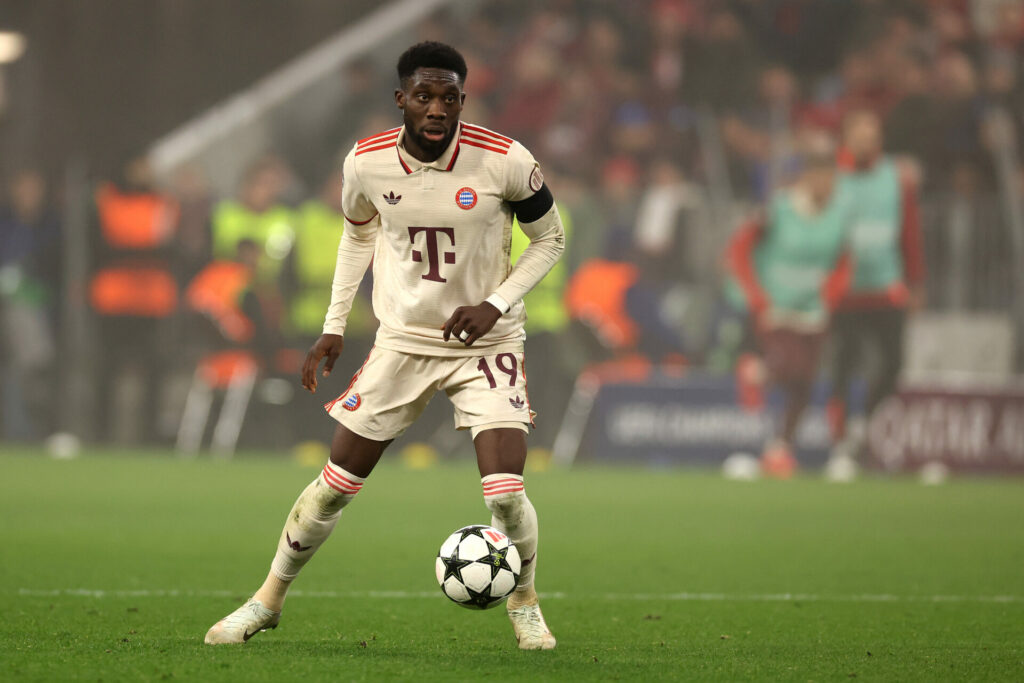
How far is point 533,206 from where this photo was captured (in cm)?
548

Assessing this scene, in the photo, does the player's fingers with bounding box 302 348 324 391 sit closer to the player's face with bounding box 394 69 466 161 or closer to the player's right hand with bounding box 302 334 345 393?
the player's right hand with bounding box 302 334 345 393

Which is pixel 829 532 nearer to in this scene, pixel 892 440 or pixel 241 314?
pixel 892 440

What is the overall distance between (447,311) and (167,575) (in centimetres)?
291

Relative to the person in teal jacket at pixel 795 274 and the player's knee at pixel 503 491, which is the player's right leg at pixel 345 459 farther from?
the person in teal jacket at pixel 795 274

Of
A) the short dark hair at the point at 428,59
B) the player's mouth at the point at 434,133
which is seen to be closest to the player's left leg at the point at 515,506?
the player's mouth at the point at 434,133

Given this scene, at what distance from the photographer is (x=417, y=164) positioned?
5.39m

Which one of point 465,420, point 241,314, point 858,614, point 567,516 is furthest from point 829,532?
point 241,314

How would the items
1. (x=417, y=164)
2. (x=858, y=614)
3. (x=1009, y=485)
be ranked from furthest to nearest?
(x=1009, y=485) < (x=858, y=614) < (x=417, y=164)

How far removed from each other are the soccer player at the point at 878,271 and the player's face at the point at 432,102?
12410 mm

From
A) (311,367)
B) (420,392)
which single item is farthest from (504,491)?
(311,367)

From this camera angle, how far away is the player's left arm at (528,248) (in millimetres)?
5238

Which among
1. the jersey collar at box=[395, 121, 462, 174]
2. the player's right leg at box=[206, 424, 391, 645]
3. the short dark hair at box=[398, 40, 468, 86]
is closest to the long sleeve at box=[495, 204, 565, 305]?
the jersey collar at box=[395, 121, 462, 174]

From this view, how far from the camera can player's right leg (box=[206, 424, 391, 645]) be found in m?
5.38

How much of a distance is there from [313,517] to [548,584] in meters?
2.37
